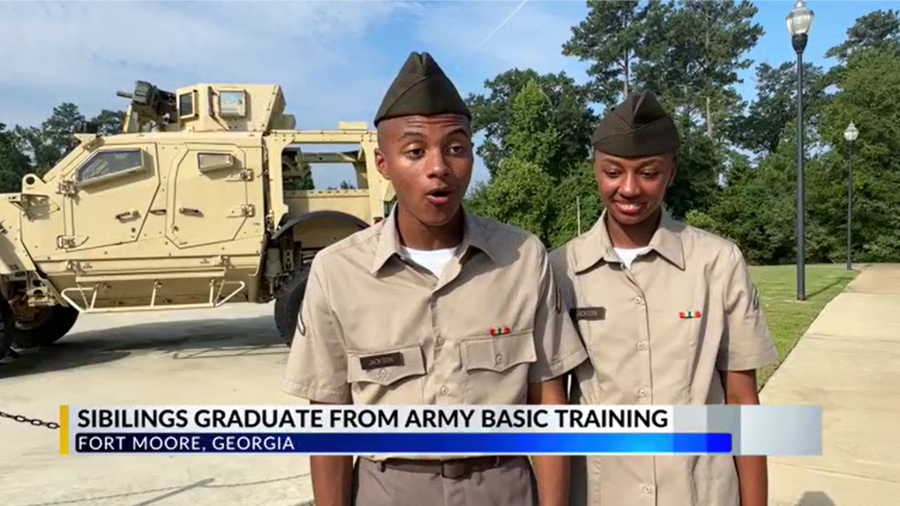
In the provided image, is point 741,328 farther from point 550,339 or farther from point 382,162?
point 382,162

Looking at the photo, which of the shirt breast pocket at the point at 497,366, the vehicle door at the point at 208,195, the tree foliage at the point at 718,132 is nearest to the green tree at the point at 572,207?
the tree foliage at the point at 718,132

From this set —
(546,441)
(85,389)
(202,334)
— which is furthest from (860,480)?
(202,334)

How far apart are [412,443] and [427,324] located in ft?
0.90

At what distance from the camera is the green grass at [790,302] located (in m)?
7.43

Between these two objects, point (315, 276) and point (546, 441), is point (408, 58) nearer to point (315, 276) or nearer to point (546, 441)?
point (315, 276)

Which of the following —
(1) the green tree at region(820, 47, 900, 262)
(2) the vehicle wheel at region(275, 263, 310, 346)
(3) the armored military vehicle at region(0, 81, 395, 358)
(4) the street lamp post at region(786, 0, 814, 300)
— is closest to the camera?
(2) the vehicle wheel at region(275, 263, 310, 346)

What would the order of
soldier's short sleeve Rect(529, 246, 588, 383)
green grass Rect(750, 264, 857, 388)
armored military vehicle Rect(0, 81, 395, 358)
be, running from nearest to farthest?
1. soldier's short sleeve Rect(529, 246, 588, 383)
2. armored military vehicle Rect(0, 81, 395, 358)
3. green grass Rect(750, 264, 857, 388)

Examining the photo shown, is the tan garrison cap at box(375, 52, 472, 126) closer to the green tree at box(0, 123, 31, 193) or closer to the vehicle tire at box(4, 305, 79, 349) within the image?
the vehicle tire at box(4, 305, 79, 349)

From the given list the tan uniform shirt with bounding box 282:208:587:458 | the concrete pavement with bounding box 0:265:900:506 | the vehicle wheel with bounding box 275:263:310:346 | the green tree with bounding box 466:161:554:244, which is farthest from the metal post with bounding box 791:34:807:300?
the green tree with bounding box 466:161:554:244

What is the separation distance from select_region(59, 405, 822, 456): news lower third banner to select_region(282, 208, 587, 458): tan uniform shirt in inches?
2.0

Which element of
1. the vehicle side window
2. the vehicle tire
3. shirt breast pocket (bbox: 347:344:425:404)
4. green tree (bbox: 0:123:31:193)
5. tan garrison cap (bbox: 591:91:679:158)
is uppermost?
green tree (bbox: 0:123:31:193)

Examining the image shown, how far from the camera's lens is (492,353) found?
162 cm

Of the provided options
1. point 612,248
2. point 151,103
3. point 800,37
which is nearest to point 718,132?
point 800,37

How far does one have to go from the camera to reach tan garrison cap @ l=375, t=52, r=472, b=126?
5.17 ft
